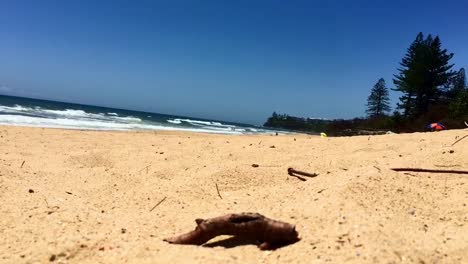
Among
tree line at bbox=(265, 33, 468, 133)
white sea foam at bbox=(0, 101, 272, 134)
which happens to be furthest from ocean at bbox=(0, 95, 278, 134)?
tree line at bbox=(265, 33, 468, 133)

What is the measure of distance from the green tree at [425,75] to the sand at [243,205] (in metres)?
33.9

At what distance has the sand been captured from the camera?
2146 mm

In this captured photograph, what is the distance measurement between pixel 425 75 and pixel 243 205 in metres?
37.1

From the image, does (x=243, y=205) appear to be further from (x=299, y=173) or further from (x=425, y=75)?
(x=425, y=75)

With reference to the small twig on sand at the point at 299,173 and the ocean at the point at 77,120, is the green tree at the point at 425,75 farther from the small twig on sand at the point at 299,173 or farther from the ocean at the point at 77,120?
the small twig on sand at the point at 299,173

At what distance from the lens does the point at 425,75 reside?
117 ft

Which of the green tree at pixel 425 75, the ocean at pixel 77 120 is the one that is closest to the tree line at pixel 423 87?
the green tree at pixel 425 75

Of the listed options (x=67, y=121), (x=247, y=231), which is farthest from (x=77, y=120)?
(x=247, y=231)

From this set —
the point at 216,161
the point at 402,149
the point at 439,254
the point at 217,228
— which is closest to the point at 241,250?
the point at 217,228

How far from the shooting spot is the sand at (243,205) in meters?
2.15

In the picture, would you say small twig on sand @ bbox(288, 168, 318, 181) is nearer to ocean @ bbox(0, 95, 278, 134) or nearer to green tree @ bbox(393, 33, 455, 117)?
ocean @ bbox(0, 95, 278, 134)

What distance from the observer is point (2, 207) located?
10.5ft

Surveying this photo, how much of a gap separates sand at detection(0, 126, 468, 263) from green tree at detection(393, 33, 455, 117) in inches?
1333

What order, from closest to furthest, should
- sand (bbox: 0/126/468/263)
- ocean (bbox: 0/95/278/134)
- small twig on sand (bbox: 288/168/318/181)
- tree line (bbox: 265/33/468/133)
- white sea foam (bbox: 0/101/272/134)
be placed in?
sand (bbox: 0/126/468/263)
small twig on sand (bbox: 288/168/318/181)
white sea foam (bbox: 0/101/272/134)
ocean (bbox: 0/95/278/134)
tree line (bbox: 265/33/468/133)
